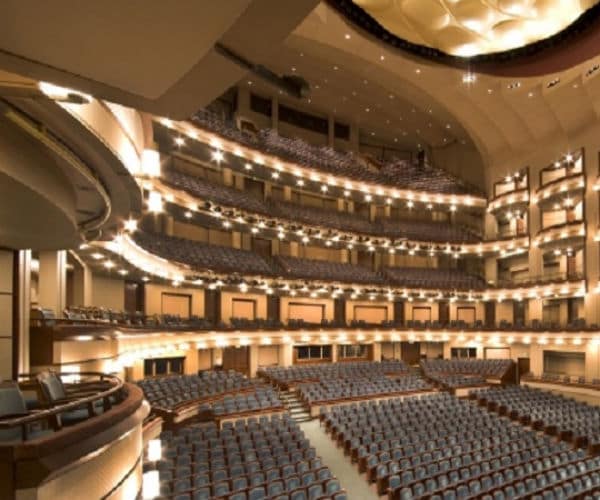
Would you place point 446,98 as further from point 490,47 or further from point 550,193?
point 490,47

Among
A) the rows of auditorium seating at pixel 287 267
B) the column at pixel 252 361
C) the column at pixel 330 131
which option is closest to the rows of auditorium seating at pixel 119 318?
the rows of auditorium seating at pixel 287 267

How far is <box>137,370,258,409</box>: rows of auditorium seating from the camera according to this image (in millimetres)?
13445

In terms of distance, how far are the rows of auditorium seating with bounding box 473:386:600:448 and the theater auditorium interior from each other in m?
0.16

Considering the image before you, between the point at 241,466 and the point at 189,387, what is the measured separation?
6.41m

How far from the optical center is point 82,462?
356cm

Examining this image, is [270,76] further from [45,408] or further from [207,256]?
[207,256]

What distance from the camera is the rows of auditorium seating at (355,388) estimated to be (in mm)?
17531

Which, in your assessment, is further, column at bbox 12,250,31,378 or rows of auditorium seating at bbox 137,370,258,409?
rows of auditorium seating at bbox 137,370,258,409

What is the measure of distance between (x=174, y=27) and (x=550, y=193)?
27713 mm

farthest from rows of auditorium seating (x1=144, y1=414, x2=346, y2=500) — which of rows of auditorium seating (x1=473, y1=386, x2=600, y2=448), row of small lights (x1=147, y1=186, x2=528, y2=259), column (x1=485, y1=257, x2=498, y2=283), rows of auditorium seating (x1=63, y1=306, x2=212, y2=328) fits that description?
column (x1=485, y1=257, x2=498, y2=283)

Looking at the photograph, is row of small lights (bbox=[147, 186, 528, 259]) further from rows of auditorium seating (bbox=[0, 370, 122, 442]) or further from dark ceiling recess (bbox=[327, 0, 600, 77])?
rows of auditorium seating (bbox=[0, 370, 122, 442])

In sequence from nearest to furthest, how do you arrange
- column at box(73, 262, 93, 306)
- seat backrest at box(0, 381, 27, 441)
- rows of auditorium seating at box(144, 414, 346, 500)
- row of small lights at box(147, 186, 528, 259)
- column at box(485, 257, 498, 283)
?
seat backrest at box(0, 381, 27, 441), rows of auditorium seating at box(144, 414, 346, 500), column at box(73, 262, 93, 306), row of small lights at box(147, 186, 528, 259), column at box(485, 257, 498, 283)

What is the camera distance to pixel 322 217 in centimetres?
2925

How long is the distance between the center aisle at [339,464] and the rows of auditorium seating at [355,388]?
1.66 m
